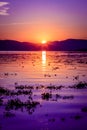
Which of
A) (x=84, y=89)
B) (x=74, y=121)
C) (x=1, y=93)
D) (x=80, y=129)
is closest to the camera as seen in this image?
(x=80, y=129)

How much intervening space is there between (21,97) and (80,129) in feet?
26.9

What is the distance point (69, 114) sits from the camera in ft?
49.1

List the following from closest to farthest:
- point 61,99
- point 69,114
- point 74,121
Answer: point 74,121
point 69,114
point 61,99

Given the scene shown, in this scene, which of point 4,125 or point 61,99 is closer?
point 4,125

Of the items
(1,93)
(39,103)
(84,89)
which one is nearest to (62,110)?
(39,103)

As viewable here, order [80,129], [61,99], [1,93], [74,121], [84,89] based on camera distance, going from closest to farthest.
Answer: [80,129] < [74,121] < [61,99] < [1,93] < [84,89]

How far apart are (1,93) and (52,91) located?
3559 millimetres

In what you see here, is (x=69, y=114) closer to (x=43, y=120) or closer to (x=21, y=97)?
(x=43, y=120)

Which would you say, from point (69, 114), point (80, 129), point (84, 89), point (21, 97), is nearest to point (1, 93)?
point (21, 97)

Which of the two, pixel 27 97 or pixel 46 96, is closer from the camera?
pixel 27 97

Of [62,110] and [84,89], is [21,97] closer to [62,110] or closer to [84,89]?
[62,110]

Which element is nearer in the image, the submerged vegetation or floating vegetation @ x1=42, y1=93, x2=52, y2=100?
the submerged vegetation

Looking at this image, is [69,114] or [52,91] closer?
[69,114]

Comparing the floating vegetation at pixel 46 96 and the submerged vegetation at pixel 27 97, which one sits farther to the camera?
the floating vegetation at pixel 46 96
